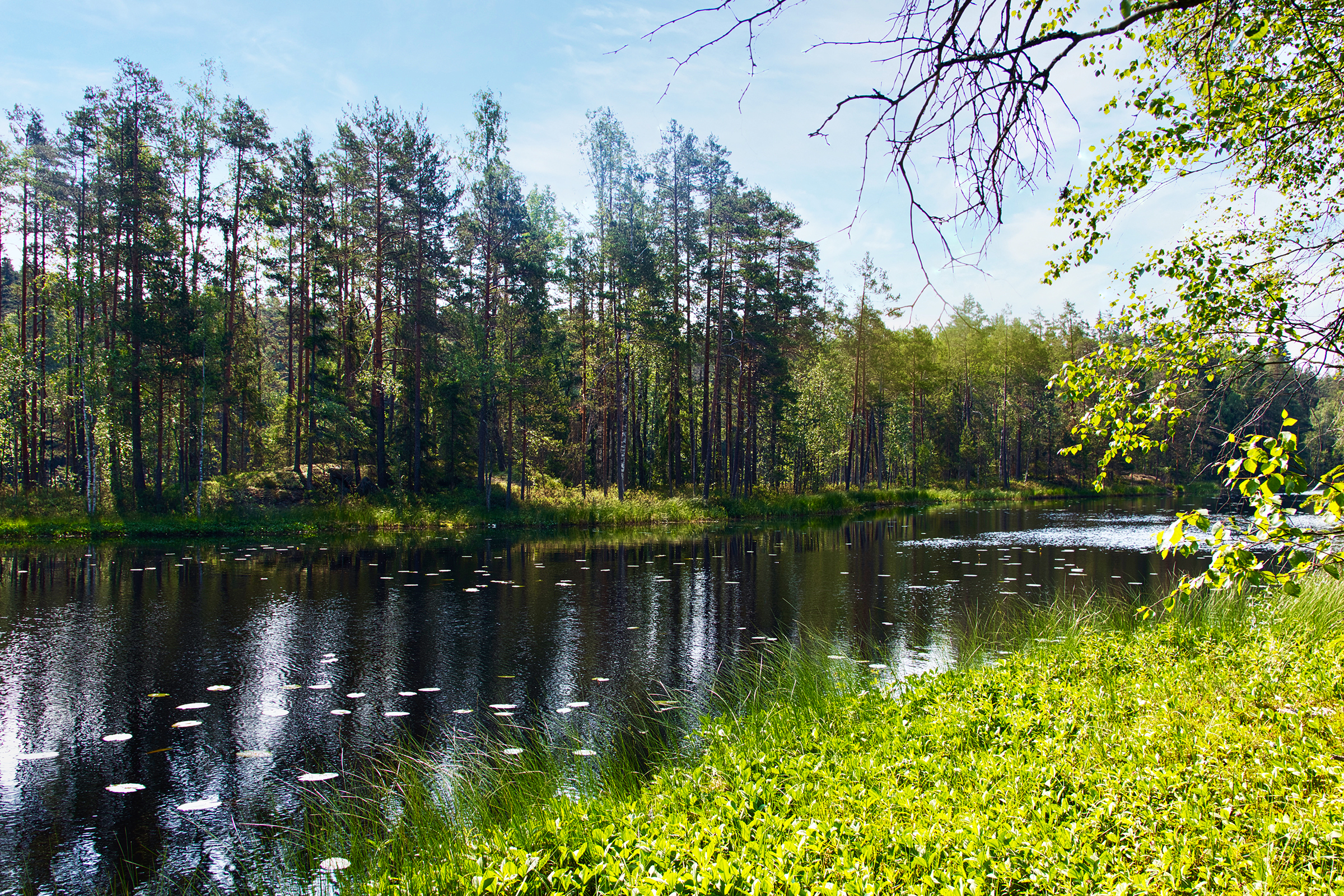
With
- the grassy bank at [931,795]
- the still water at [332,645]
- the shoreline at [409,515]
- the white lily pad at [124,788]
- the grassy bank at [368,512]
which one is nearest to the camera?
the grassy bank at [931,795]

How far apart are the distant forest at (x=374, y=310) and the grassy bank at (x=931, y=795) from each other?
1817cm

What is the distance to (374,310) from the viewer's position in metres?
30.9

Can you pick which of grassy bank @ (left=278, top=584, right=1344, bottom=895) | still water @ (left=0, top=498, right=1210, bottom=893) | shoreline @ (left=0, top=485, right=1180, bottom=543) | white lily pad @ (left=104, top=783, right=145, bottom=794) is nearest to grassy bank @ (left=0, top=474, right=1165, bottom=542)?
shoreline @ (left=0, top=485, right=1180, bottom=543)

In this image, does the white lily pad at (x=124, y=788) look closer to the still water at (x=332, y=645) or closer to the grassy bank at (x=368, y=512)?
the still water at (x=332, y=645)

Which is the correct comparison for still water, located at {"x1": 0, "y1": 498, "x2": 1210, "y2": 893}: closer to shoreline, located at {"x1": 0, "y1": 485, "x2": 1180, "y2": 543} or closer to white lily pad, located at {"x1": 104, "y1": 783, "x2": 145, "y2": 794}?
white lily pad, located at {"x1": 104, "y1": 783, "x2": 145, "y2": 794}

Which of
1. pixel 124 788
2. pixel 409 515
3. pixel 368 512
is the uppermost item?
pixel 368 512

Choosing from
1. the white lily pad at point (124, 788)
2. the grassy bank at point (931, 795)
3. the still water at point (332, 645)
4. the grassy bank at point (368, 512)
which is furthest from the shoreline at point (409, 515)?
the grassy bank at point (931, 795)

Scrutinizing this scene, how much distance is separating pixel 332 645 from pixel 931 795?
8412mm

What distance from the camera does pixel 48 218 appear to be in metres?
27.9

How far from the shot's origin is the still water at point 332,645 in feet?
17.4

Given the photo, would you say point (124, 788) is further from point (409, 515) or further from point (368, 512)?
point (368, 512)

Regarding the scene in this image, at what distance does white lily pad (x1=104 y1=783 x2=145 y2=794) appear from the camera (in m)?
5.45

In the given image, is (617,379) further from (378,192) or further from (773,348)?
(378,192)

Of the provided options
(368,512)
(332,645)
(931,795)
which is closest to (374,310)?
(368,512)
